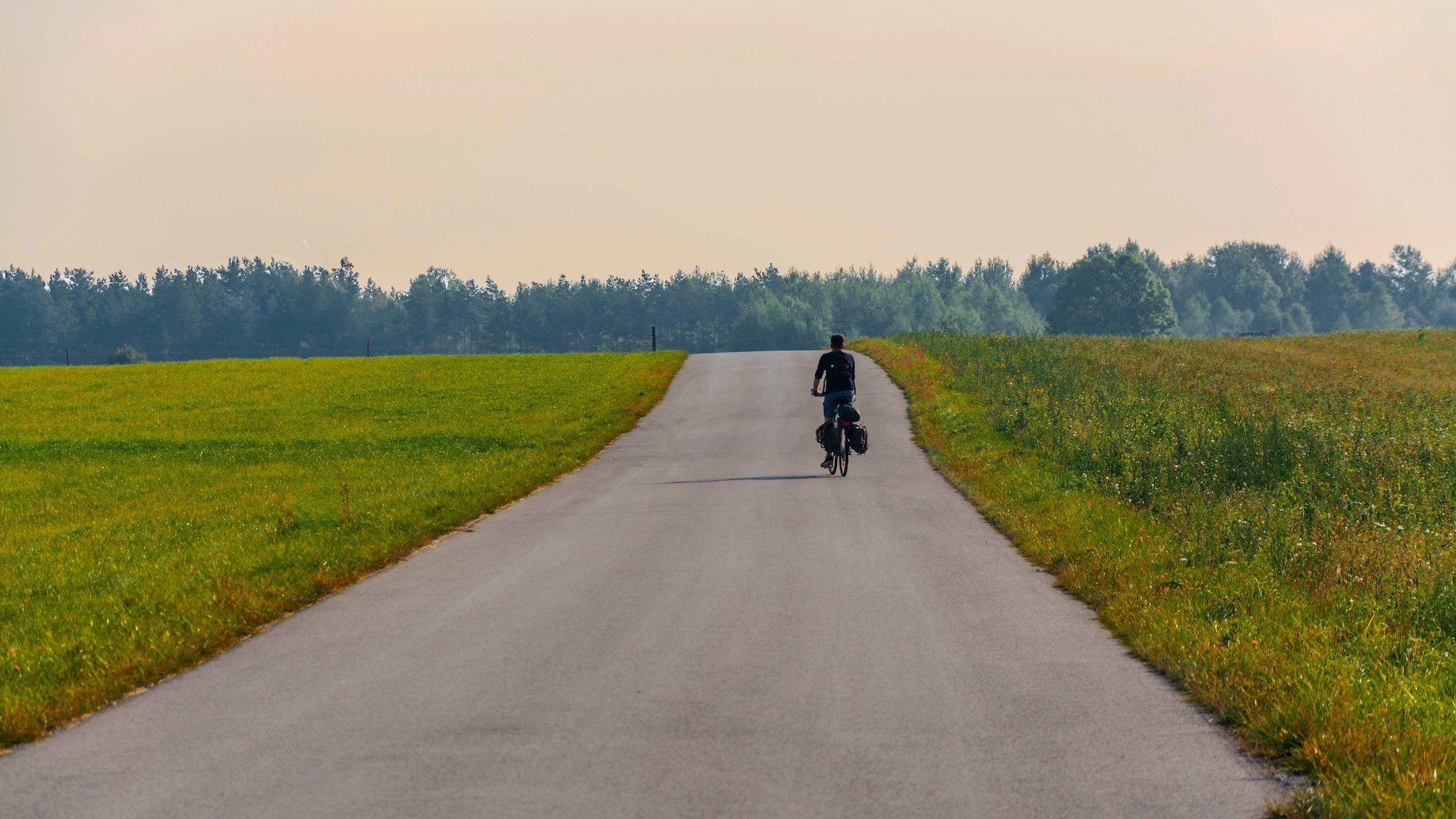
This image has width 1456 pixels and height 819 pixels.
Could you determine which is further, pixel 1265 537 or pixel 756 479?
pixel 756 479

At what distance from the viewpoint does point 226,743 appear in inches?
246

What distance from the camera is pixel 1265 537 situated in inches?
475

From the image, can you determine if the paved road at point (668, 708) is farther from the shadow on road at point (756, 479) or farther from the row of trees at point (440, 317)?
the row of trees at point (440, 317)

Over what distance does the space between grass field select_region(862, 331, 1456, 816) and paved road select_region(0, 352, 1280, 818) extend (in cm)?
43

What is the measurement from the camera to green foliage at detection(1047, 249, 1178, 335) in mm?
142500

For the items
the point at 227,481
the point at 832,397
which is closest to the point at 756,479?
the point at 832,397

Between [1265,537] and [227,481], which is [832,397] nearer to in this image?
[1265,537]

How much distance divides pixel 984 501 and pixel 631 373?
28.1 metres

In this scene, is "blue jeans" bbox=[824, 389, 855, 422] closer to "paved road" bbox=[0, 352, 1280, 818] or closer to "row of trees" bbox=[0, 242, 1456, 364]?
"paved road" bbox=[0, 352, 1280, 818]

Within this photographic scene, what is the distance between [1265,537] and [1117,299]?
136513mm

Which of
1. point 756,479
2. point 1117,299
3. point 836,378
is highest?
point 1117,299

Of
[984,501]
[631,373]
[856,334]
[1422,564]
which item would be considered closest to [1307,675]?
[1422,564]

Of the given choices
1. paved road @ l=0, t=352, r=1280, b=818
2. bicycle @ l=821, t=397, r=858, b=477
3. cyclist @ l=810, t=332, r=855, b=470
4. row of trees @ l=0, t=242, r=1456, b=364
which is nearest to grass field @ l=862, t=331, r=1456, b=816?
paved road @ l=0, t=352, r=1280, b=818

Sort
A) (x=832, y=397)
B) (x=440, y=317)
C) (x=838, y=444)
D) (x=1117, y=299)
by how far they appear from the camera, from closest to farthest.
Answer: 1. (x=838, y=444)
2. (x=832, y=397)
3. (x=1117, y=299)
4. (x=440, y=317)
